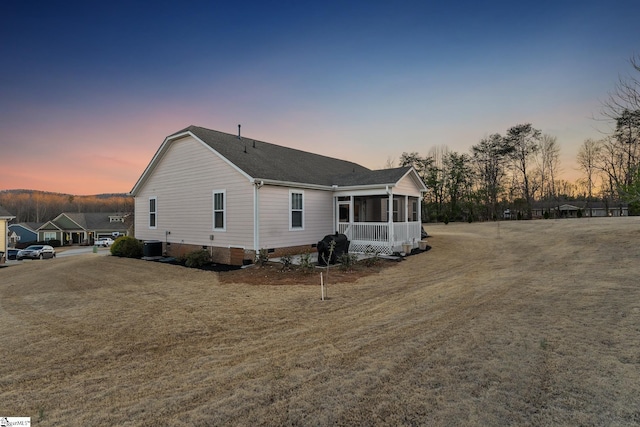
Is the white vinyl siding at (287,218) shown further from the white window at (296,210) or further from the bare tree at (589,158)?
the bare tree at (589,158)

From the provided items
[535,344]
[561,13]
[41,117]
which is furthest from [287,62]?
[535,344]

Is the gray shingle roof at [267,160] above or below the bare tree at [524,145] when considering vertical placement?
below

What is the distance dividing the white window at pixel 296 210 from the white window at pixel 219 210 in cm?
286

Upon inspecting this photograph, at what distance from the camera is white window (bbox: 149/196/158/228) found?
1714 centimetres

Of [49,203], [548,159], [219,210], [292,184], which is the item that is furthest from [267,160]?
[49,203]

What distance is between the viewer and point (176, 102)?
699 inches

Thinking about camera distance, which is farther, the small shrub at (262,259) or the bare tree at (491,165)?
the bare tree at (491,165)

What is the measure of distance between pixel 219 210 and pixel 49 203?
115456 mm

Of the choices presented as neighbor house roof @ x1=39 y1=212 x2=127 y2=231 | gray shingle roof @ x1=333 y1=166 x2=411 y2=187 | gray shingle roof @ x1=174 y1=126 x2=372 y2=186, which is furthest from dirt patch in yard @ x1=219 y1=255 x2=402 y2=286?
neighbor house roof @ x1=39 y1=212 x2=127 y2=231

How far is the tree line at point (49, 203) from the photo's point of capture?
3430 inches

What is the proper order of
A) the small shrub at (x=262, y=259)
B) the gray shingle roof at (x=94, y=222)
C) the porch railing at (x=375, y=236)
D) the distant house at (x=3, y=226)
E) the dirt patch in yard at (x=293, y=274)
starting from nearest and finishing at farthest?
the dirt patch in yard at (x=293, y=274) < the small shrub at (x=262, y=259) < the porch railing at (x=375, y=236) < the distant house at (x=3, y=226) < the gray shingle roof at (x=94, y=222)

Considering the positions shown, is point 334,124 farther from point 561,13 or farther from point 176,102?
point 561,13

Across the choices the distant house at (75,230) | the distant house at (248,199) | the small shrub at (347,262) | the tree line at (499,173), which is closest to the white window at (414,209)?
the distant house at (248,199)

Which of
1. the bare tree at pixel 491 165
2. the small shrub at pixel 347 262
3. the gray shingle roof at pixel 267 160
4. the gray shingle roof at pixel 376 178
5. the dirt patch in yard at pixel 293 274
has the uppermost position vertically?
the bare tree at pixel 491 165
